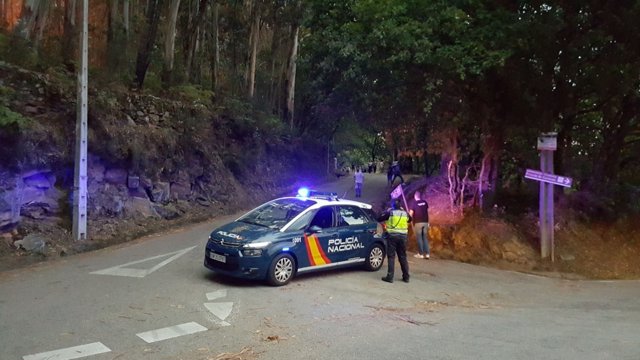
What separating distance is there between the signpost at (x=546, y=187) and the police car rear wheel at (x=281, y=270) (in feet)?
25.1

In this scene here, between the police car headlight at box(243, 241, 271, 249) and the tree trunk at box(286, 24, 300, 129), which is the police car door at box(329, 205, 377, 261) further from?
the tree trunk at box(286, 24, 300, 129)

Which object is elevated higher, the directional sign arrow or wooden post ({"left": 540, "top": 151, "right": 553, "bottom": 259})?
the directional sign arrow

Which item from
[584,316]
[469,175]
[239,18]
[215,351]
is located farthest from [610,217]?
[239,18]

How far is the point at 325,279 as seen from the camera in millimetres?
10906

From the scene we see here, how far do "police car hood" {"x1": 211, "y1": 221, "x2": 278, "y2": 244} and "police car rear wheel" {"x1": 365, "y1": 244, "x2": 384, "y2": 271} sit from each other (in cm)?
270

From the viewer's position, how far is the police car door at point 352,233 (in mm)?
11133

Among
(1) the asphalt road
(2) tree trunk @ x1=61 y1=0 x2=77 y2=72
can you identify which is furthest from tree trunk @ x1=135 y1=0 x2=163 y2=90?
(1) the asphalt road

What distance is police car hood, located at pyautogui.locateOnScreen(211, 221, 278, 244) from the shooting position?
32.1 ft

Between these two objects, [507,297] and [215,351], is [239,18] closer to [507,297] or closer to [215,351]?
[507,297]

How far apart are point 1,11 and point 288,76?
18994mm

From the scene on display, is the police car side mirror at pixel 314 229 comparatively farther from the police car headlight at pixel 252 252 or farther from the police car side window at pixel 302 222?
the police car headlight at pixel 252 252

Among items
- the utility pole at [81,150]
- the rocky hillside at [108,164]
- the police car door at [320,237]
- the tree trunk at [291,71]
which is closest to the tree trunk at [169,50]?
the rocky hillside at [108,164]

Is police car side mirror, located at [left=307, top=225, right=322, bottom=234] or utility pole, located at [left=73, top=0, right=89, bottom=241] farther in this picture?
utility pole, located at [left=73, top=0, right=89, bottom=241]

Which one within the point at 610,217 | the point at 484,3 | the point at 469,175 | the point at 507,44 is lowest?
the point at 610,217
